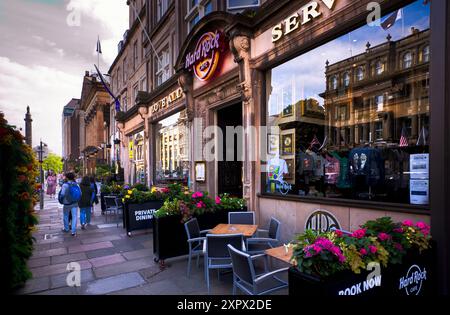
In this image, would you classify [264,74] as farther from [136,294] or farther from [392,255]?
[136,294]

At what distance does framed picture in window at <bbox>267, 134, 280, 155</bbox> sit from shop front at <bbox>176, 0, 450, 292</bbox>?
0.13 ft

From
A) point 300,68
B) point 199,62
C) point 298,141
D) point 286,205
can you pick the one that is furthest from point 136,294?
point 199,62

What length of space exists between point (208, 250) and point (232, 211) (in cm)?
256

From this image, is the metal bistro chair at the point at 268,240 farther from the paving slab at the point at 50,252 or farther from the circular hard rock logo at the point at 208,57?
the circular hard rock logo at the point at 208,57

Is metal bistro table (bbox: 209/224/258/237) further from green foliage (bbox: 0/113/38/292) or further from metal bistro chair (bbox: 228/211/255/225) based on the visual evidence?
green foliage (bbox: 0/113/38/292)

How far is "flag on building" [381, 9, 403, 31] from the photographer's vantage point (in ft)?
15.3

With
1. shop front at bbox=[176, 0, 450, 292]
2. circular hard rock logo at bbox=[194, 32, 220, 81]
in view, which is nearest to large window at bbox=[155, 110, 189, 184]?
circular hard rock logo at bbox=[194, 32, 220, 81]

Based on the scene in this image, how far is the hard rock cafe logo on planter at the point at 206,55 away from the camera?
850 cm

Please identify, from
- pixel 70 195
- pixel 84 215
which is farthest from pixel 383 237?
pixel 84 215

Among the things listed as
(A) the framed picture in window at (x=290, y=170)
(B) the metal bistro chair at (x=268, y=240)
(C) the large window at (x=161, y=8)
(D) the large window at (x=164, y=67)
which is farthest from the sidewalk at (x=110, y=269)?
(C) the large window at (x=161, y=8)

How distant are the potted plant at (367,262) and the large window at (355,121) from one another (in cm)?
117

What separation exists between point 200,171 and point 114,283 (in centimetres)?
572

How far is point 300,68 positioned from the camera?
670 centimetres

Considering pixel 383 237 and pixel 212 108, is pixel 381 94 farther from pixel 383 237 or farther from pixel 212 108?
pixel 212 108
